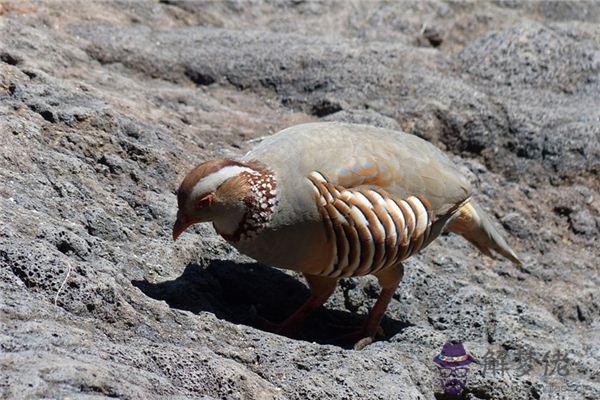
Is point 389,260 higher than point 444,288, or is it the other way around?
point 389,260

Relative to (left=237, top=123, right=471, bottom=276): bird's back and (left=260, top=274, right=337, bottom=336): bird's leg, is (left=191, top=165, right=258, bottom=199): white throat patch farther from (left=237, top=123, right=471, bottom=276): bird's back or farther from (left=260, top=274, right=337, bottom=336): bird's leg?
(left=260, top=274, right=337, bottom=336): bird's leg

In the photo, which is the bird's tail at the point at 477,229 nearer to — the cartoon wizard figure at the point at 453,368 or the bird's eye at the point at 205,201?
the cartoon wizard figure at the point at 453,368

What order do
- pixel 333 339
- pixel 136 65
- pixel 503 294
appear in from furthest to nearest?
1. pixel 136 65
2. pixel 503 294
3. pixel 333 339

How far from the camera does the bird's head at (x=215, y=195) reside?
4031 millimetres

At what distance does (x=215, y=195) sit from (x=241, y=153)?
1500 mm

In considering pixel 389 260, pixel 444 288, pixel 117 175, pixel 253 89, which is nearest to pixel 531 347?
pixel 444 288

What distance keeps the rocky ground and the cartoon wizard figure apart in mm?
44

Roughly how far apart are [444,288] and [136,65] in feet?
8.51

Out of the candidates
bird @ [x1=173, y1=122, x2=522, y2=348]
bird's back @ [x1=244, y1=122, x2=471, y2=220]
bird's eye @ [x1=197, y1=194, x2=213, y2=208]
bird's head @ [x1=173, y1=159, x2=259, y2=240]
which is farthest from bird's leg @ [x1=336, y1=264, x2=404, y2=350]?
bird's eye @ [x1=197, y1=194, x2=213, y2=208]

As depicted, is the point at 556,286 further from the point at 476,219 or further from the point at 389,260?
the point at 389,260

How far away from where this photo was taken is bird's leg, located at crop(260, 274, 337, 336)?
14.6 feet

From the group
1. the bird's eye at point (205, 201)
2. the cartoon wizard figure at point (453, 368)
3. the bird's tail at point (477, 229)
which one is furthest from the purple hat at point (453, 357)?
the bird's eye at point (205, 201)

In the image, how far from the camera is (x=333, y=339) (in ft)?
14.9

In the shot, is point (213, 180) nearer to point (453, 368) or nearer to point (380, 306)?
point (380, 306)
